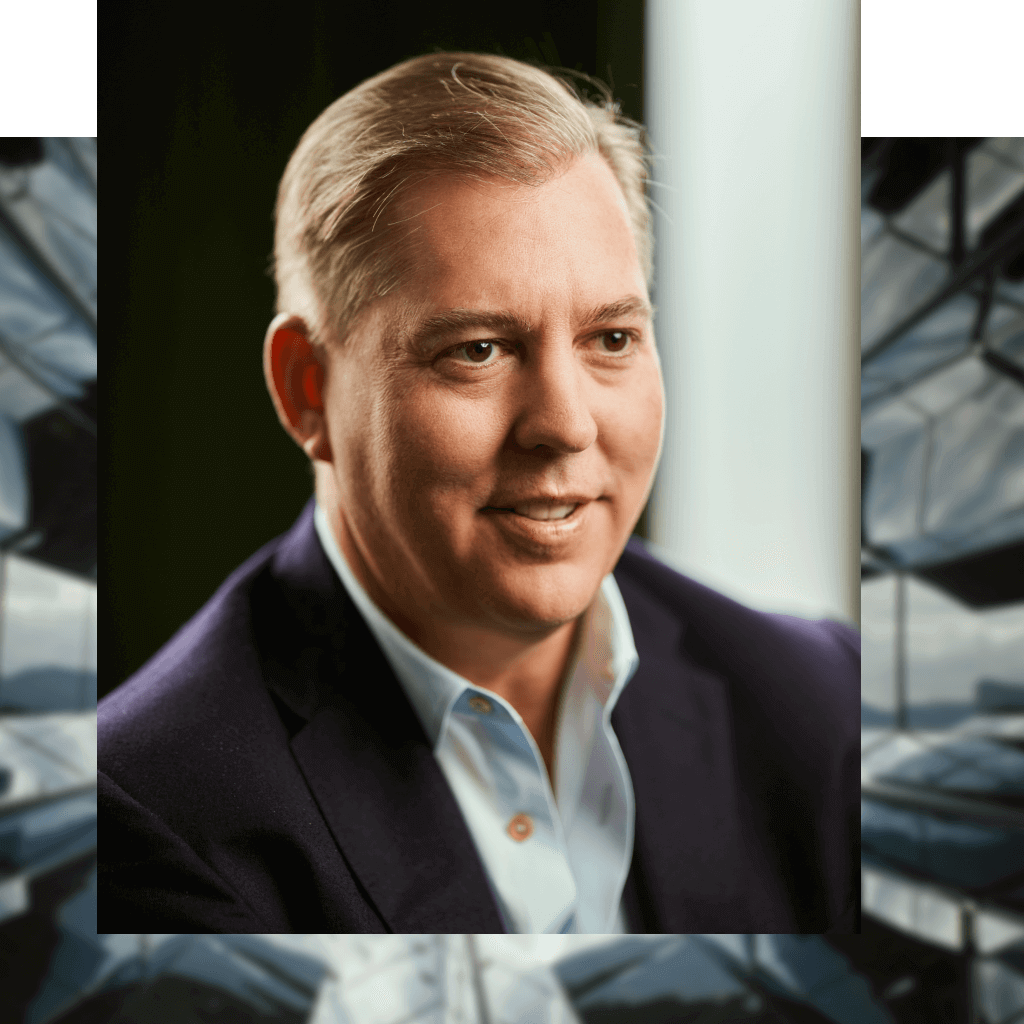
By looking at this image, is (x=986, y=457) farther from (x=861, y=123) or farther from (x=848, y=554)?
(x=861, y=123)

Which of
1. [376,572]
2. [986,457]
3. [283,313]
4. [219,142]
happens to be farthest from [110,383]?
[986,457]

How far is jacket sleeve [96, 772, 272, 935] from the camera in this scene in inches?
75.0

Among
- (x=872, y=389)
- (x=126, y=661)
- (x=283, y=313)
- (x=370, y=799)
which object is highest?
(x=283, y=313)

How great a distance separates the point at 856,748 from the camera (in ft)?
6.77

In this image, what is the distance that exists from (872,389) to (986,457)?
1.00ft

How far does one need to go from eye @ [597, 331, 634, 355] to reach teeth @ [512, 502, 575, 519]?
0.33m

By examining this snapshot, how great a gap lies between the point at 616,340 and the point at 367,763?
3.24 ft

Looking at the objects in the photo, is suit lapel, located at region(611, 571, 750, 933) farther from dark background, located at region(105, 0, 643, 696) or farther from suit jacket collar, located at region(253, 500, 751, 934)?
dark background, located at region(105, 0, 643, 696)

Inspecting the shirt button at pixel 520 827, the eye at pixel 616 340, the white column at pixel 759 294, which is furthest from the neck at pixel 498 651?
the eye at pixel 616 340

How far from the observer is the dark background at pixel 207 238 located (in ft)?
6.45

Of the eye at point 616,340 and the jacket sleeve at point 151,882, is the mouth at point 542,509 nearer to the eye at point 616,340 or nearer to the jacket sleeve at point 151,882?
the eye at point 616,340

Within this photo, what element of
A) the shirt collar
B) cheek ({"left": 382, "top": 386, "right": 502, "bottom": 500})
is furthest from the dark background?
cheek ({"left": 382, "top": 386, "right": 502, "bottom": 500})

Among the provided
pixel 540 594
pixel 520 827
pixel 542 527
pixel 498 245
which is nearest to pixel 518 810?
pixel 520 827

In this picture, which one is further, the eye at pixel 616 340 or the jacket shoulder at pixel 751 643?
the jacket shoulder at pixel 751 643
